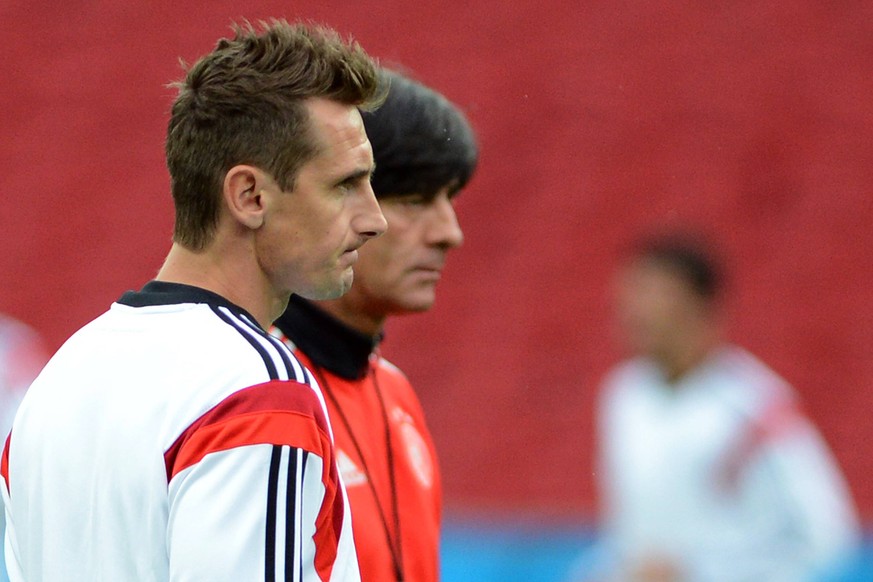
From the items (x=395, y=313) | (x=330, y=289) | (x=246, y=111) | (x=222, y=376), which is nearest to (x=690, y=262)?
(x=395, y=313)

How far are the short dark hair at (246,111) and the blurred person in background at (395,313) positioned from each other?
0.52m

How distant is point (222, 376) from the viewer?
1444 millimetres

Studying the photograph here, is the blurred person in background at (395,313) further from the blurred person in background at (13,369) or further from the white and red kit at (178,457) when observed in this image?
the blurred person in background at (13,369)

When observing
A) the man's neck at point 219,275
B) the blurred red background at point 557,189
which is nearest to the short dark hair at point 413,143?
the man's neck at point 219,275

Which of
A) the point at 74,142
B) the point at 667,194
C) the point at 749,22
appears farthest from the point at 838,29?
the point at 74,142

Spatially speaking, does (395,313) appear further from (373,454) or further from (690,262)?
(690,262)

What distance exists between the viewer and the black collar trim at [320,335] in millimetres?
2174

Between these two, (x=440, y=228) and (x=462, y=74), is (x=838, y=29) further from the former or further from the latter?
(x=440, y=228)

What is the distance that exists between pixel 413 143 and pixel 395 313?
0.30 metres

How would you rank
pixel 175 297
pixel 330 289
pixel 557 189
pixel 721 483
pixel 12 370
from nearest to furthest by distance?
pixel 175 297, pixel 330 289, pixel 721 483, pixel 12 370, pixel 557 189

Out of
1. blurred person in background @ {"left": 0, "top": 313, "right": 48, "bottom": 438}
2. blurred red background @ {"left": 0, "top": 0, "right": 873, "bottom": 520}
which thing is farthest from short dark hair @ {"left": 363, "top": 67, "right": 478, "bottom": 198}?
blurred red background @ {"left": 0, "top": 0, "right": 873, "bottom": 520}

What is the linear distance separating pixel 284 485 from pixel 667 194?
8.29 meters

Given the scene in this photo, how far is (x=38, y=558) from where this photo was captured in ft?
5.20

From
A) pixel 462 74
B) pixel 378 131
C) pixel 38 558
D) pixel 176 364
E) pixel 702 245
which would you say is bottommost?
pixel 38 558
